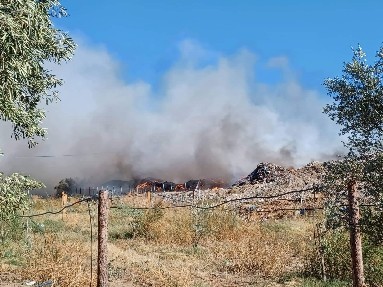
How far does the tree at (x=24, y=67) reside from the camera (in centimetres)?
962

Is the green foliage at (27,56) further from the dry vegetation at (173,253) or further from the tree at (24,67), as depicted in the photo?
the dry vegetation at (173,253)

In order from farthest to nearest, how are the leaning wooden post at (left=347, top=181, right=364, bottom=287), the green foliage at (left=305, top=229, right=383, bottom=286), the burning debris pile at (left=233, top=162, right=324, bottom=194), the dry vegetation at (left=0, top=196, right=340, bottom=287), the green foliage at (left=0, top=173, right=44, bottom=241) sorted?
the burning debris pile at (left=233, top=162, right=324, bottom=194) < the green foliage at (left=305, top=229, right=383, bottom=286) < the dry vegetation at (left=0, top=196, right=340, bottom=287) < the green foliage at (left=0, top=173, right=44, bottom=241) < the leaning wooden post at (left=347, top=181, right=364, bottom=287)

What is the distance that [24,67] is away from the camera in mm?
10414

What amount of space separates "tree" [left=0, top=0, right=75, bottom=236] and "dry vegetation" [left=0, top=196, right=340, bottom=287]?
187 cm

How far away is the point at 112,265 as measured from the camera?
46.2ft

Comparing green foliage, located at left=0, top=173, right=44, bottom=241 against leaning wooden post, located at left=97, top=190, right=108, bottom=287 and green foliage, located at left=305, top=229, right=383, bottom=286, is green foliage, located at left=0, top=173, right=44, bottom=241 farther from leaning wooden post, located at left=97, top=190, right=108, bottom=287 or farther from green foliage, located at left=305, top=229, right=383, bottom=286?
green foliage, located at left=305, top=229, right=383, bottom=286

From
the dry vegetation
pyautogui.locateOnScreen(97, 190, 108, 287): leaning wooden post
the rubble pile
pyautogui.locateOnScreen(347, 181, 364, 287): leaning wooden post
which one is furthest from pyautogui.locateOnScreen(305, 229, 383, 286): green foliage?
the rubble pile

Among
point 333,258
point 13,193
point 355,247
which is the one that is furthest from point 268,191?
point 355,247

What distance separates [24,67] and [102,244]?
4479 millimetres

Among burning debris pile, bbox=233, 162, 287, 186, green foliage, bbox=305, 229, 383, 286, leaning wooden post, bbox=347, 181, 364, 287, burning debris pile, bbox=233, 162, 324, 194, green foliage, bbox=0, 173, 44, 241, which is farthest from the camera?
burning debris pile, bbox=233, 162, 287, 186

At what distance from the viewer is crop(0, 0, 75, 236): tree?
9.62 m

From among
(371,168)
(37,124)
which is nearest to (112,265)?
(37,124)

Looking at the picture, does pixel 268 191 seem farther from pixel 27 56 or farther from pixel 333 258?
pixel 27 56

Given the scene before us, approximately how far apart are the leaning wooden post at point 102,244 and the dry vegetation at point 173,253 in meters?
1.10
